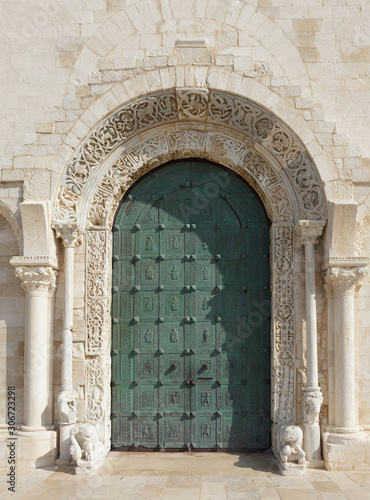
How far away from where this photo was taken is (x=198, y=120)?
7684 millimetres

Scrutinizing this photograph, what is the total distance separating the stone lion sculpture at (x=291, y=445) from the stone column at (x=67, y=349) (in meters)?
2.49

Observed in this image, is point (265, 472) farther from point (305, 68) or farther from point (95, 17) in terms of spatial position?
point (95, 17)

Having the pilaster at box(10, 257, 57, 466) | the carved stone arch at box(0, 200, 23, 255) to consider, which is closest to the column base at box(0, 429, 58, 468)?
the pilaster at box(10, 257, 57, 466)

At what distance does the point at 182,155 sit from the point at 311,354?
10.1 ft

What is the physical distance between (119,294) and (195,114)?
2.56 metres

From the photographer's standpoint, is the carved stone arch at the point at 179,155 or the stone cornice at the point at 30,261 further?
the carved stone arch at the point at 179,155

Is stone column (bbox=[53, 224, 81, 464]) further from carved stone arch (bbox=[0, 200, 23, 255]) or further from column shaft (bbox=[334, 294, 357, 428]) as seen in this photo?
column shaft (bbox=[334, 294, 357, 428])

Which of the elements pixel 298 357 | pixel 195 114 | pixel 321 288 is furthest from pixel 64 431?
pixel 195 114

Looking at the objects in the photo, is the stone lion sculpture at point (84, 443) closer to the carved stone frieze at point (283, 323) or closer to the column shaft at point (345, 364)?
the carved stone frieze at point (283, 323)

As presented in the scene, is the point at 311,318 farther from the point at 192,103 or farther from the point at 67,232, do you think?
the point at 67,232

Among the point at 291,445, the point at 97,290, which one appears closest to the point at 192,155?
the point at 97,290

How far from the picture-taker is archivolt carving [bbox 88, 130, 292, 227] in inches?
299

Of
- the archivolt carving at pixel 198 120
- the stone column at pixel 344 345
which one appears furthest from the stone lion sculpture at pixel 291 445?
the archivolt carving at pixel 198 120

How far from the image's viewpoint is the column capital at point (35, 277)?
7.19 meters
